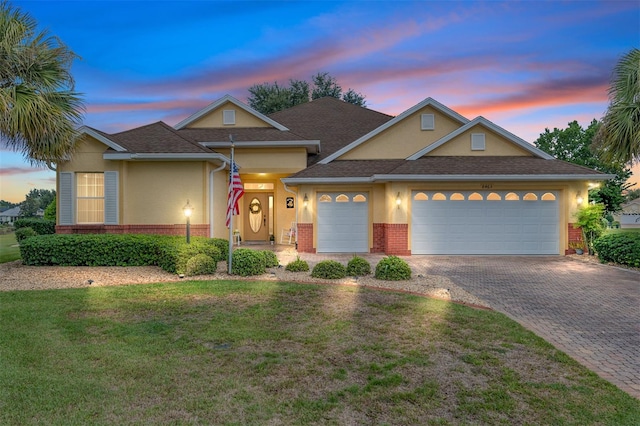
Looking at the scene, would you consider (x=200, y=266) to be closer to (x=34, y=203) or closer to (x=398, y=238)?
(x=398, y=238)

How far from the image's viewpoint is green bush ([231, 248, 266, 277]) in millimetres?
9469

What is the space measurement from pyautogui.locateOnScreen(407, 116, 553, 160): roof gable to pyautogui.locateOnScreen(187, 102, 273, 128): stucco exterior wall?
7.58 meters

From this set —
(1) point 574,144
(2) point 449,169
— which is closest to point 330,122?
(2) point 449,169

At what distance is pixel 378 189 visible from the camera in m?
14.8

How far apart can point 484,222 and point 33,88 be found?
15.2 m

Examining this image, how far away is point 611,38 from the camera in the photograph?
1291cm

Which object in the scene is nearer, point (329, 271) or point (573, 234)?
point (329, 271)

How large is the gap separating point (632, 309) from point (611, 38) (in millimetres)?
11069

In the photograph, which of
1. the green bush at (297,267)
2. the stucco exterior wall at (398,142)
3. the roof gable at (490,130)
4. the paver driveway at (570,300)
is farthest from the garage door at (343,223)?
the green bush at (297,267)

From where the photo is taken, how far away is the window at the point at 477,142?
15062mm

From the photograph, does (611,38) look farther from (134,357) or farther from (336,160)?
(134,357)

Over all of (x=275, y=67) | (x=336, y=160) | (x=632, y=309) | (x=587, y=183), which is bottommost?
(x=632, y=309)

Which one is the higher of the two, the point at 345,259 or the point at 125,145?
the point at 125,145

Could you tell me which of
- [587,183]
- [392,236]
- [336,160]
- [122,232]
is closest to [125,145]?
[122,232]
